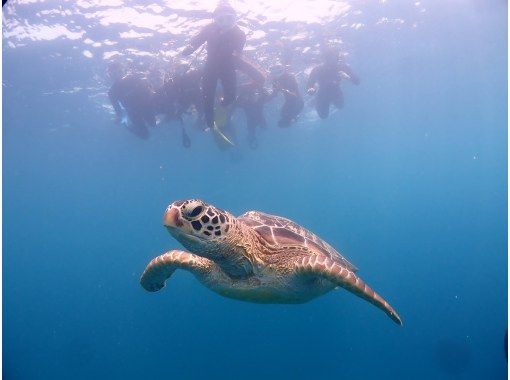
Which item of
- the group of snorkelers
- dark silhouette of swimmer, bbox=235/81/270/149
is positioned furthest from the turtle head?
dark silhouette of swimmer, bbox=235/81/270/149

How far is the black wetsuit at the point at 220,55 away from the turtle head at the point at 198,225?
242 inches

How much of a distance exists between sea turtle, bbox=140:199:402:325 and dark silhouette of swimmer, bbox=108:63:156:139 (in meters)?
8.70

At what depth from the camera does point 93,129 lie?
19234mm

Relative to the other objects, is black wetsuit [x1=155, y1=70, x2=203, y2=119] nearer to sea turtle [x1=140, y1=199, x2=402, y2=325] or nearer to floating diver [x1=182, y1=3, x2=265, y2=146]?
floating diver [x1=182, y1=3, x2=265, y2=146]

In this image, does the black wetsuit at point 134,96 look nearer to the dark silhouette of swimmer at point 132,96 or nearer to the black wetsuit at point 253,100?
the dark silhouette of swimmer at point 132,96

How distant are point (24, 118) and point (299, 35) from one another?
14.5 meters

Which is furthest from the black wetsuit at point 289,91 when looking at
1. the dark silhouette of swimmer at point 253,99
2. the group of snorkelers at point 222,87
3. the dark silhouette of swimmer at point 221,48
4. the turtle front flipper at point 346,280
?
the turtle front flipper at point 346,280

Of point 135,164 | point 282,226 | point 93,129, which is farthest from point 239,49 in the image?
A: point 135,164

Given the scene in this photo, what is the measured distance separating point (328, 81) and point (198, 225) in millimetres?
10543

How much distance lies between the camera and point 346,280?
10.6 ft

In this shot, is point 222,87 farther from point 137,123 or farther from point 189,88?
point 137,123

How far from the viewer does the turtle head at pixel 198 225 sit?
273 centimetres

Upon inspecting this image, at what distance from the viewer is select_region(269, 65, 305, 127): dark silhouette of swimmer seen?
11859 millimetres

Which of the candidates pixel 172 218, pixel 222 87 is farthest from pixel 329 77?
pixel 172 218
